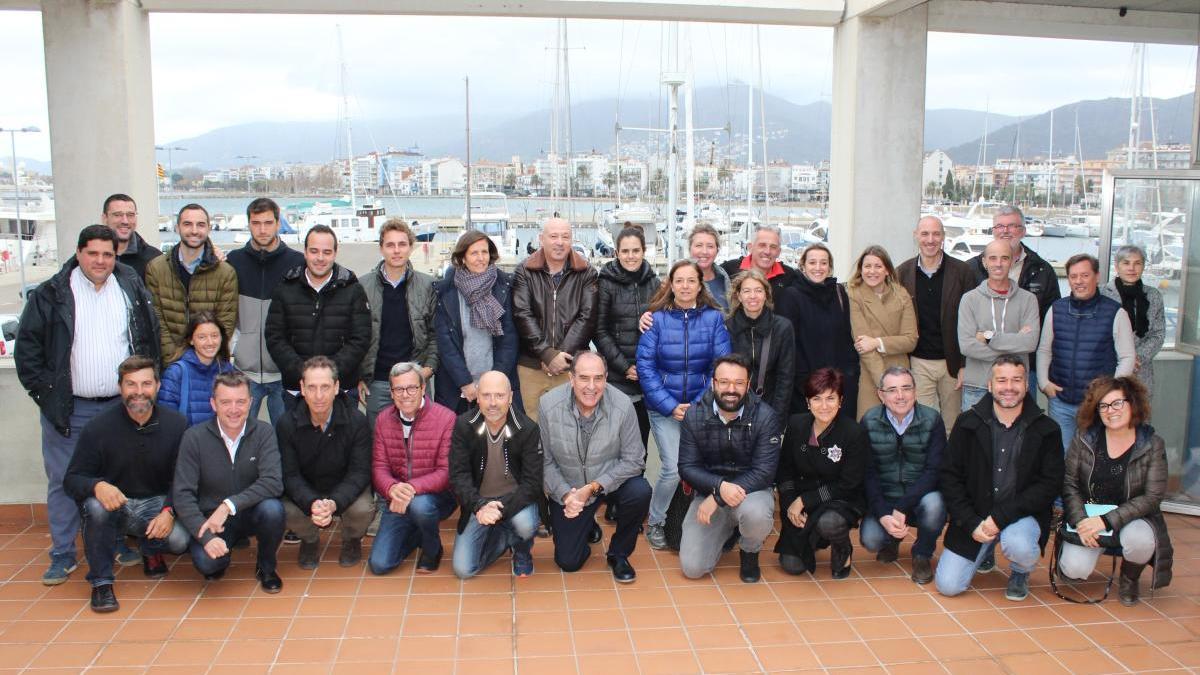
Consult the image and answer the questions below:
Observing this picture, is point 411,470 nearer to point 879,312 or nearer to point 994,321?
point 879,312

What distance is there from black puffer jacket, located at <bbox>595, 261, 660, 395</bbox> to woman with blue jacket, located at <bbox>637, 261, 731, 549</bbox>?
0.15m

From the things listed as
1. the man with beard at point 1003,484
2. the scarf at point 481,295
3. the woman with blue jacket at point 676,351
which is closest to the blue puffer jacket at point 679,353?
the woman with blue jacket at point 676,351

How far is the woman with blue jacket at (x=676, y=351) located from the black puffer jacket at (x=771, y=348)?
3.5 inches

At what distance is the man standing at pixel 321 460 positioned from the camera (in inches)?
170

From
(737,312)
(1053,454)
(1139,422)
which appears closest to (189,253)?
(737,312)

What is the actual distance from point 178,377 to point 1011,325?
4.46 meters

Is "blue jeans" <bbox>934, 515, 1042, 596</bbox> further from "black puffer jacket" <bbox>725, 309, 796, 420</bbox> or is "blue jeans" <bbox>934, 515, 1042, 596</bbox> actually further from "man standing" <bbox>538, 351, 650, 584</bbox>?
"man standing" <bbox>538, 351, 650, 584</bbox>

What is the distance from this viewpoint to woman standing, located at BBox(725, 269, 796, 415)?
4.79 metres

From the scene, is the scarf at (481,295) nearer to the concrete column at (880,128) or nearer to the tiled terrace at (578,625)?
the tiled terrace at (578,625)

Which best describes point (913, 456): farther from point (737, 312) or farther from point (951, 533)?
point (737, 312)

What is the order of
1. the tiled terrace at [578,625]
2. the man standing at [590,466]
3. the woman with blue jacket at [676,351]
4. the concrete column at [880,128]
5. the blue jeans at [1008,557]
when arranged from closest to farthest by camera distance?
the tiled terrace at [578,625] → the blue jeans at [1008,557] → the man standing at [590,466] → the woman with blue jacket at [676,351] → the concrete column at [880,128]

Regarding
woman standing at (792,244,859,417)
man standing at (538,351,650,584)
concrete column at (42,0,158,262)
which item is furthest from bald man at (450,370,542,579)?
concrete column at (42,0,158,262)

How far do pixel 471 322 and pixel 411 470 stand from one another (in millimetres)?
897

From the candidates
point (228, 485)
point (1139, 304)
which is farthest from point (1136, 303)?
point (228, 485)
